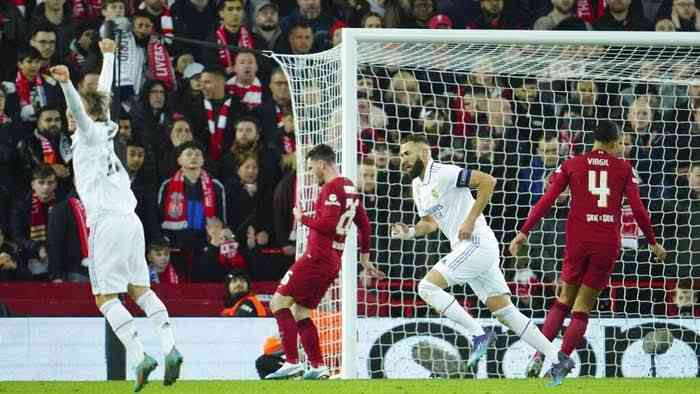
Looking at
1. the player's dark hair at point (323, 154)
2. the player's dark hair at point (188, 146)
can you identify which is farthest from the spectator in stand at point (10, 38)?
the player's dark hair at point (323, 154)

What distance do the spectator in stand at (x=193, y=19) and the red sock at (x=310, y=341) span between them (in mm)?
4694

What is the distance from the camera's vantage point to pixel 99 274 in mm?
9562

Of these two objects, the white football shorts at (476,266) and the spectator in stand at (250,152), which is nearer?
the white football shorts at (476,266)

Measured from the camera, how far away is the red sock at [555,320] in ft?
36.2

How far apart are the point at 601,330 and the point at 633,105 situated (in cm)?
228

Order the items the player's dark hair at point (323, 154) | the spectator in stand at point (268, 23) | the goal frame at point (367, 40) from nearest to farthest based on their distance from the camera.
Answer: the player's dark hair at point (323, 154)
the goal frame at point (367, 40)
the spectator in stand at point (268, 23)

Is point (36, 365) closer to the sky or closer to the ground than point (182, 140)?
closer to the ground

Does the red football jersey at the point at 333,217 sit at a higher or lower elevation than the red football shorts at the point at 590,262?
higher

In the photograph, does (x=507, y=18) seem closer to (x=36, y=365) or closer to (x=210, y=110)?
(x=210, y=110)

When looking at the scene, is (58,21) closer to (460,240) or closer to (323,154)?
(323,154)

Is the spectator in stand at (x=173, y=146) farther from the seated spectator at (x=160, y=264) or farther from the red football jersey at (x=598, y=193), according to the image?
the red football jersey at (x=598, y=193)

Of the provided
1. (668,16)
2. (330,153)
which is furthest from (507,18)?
(330,153)

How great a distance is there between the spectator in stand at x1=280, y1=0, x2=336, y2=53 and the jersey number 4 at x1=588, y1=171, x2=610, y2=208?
207 inches

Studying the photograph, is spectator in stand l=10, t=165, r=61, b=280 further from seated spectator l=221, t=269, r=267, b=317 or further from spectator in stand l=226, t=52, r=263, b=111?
spectator in stand l=226, t=52, r=263, b=111
